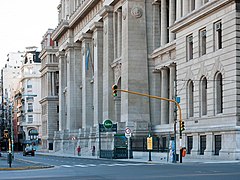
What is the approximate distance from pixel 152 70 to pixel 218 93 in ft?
71.0

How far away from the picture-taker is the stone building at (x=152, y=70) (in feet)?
182

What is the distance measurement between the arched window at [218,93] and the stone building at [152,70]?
0.09m

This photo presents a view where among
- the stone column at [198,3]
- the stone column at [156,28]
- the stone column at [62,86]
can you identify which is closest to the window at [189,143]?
the stone column at [198,3]

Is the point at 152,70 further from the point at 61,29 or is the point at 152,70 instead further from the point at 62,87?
the point at 62,87

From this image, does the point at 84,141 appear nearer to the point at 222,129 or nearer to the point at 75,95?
the point at 75,95

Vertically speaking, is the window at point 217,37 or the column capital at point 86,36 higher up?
the column capital at point 86,36

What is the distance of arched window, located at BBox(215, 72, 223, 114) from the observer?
5703 centimetres

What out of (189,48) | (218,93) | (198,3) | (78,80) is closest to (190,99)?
(189,48)

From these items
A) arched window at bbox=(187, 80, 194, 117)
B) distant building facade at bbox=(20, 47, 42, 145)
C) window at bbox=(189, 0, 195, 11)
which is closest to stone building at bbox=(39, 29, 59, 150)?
distant building facade at bbox=(20, 47, 42, 145)

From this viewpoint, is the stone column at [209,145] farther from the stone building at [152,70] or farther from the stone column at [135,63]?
the stone column at [135,63]

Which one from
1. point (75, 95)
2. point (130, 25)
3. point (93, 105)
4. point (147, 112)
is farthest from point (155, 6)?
point (75, 95)

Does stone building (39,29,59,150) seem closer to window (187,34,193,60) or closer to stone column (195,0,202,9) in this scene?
window (187,34,193,60)

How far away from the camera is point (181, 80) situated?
6353cm

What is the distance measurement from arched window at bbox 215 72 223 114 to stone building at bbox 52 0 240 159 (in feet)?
0.30
